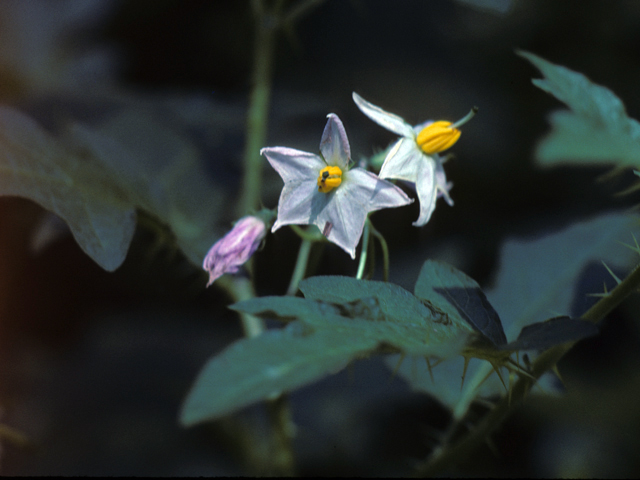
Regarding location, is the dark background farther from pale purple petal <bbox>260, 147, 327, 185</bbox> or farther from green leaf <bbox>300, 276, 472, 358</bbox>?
green leaf <bbox>300, 276, 472, 358</bbox>

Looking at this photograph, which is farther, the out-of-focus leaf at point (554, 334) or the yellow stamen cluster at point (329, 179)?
the yellow stamen cluster at point (329, 179)

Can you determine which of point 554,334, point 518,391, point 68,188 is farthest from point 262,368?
point 68,188

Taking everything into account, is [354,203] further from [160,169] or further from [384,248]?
[160,169]

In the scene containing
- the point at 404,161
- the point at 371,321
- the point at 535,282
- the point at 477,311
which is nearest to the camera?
the point at 371,321

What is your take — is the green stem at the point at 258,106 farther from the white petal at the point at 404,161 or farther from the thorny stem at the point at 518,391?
the thorny stem at the point at 518,391

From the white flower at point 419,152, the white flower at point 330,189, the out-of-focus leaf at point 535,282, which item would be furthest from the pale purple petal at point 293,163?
the out-of-focus leaf at point 535,282

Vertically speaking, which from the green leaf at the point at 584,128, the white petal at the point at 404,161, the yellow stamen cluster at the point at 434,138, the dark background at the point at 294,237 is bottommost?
the dark background at the point at 294,237

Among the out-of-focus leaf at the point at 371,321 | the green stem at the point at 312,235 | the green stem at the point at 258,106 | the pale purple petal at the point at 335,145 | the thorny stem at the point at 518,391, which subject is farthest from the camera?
the green stem at the point at 258,106
